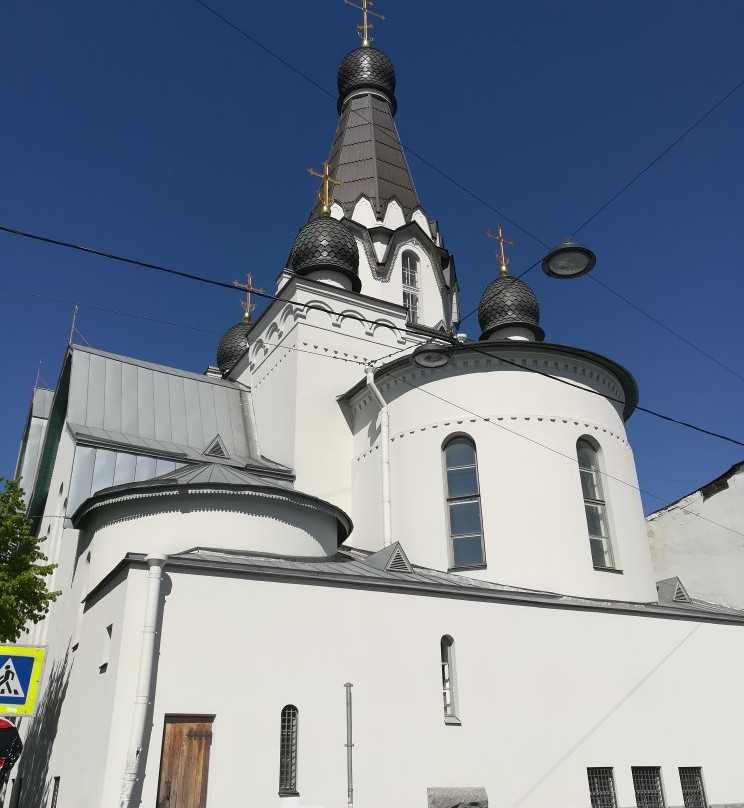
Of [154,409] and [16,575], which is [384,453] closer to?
[154,409]

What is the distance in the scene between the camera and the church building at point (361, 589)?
9484 millimetres

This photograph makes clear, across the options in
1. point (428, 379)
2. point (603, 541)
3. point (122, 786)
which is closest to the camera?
point (122, 786)

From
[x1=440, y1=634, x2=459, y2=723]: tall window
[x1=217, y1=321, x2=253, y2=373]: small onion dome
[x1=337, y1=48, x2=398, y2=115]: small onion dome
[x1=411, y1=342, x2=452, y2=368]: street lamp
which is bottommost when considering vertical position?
[x1=440, y1=634, x2=459, y2=723]: tall window

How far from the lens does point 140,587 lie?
31.6ft

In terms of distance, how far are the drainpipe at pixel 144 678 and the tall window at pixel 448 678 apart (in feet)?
13.5

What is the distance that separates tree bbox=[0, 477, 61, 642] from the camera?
1170 cm

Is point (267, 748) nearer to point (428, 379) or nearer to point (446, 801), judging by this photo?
point (446, 801)

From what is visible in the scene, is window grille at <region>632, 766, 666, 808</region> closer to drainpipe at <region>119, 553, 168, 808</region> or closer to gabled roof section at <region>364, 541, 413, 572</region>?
gabled roof section at <region>364, 541, 413, 572</region>

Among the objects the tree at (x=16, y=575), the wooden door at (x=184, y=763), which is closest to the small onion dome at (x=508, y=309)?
the tree at (x=16, y=575)

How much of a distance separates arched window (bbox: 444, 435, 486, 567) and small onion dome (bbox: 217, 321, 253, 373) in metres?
13.5

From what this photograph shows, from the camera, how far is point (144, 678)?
8.99 metres

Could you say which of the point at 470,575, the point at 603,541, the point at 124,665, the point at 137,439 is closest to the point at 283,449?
the point at 137,439

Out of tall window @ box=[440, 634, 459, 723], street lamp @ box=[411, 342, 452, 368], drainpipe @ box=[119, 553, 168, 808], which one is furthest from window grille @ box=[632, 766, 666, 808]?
drainpipe @ box=[119, 553, 168, 808]

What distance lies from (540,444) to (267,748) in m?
7.97
